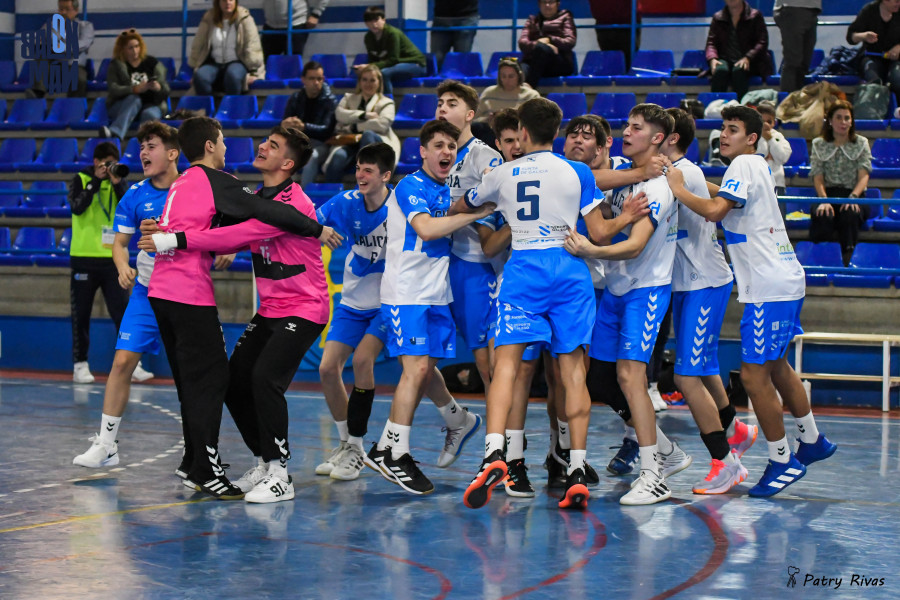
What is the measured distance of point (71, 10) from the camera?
16.9 meters

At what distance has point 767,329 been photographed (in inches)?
247

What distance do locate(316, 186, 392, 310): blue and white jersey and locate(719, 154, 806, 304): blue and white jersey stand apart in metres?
2.00

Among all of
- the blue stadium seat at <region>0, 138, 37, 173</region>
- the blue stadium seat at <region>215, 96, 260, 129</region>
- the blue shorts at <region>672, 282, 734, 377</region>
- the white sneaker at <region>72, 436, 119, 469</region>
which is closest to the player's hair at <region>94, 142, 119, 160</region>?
the blue stadium seat at <region>215, 96, 260, 129</region>

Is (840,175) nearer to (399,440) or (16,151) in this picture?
(399,440)

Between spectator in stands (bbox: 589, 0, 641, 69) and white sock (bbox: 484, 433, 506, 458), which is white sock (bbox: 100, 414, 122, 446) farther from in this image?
spectator in stands (bbox: 589, 0, 641, 69)

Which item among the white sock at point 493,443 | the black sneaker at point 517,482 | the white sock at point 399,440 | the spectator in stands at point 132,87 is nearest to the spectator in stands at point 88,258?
the spectator in stands at point 132,87

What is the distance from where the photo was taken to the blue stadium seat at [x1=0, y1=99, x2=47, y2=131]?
55.5 ft

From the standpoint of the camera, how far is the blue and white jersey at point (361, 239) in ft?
22.5

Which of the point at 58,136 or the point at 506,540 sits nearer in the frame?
the point at 506,540

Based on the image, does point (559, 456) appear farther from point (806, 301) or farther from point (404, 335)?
point (806, 301)

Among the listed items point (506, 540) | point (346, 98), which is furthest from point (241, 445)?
point (346, 98)

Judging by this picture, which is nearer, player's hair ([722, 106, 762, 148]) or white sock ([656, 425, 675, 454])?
player's hair ([722, 106, 762, 148])

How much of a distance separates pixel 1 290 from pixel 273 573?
1038cm

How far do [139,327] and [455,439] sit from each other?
79.3 inches
